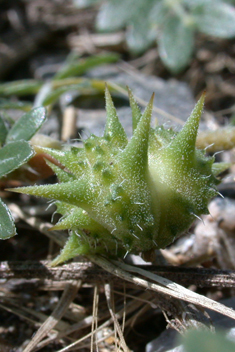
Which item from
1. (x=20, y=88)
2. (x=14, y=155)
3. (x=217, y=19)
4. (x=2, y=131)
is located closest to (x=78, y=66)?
(x=20, y=88)

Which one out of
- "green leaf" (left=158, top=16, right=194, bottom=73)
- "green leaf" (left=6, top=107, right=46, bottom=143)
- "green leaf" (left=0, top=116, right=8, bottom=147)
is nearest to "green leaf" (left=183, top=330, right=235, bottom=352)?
"green leaf" (left=6, top=107, right=46, bottom=143)

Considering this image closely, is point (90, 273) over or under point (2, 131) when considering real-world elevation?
under

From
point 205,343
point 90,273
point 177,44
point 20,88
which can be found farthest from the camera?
point 177,44

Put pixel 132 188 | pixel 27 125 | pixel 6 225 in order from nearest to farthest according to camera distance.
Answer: pixel 132 188 → pixel 6 225 → pixel 27 125

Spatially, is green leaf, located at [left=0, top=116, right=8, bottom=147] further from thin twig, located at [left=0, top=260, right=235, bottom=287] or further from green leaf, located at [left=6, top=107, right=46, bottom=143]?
thin twig, located at [left=0, top=260, right=235, bottom=287]

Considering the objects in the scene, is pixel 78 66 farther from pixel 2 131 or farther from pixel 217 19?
pixel 2 131
